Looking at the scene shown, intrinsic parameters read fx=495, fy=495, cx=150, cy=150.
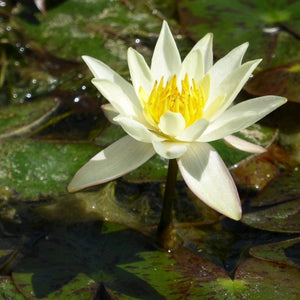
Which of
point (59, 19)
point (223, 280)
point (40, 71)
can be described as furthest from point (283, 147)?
point (59, 19)

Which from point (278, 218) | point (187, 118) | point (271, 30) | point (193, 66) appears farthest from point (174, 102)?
point (271, 30)

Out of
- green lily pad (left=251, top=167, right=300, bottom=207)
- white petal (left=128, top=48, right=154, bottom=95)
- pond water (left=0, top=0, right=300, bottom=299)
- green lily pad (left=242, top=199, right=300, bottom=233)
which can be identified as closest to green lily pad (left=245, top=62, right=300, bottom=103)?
pond water (left=0, top=0, right=300, bottom=299)

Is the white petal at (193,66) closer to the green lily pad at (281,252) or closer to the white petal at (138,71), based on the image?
the white petal at (138,71)

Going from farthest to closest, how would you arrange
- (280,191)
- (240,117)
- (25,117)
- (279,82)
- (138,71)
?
(25,117) → (279,82) → (280,191) → (138,71) → (240,117)

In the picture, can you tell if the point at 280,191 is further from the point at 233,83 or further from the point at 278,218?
the point at 233,83

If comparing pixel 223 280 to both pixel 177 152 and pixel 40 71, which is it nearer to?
pixel 177 152

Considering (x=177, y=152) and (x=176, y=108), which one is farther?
(x=176, y=108)
